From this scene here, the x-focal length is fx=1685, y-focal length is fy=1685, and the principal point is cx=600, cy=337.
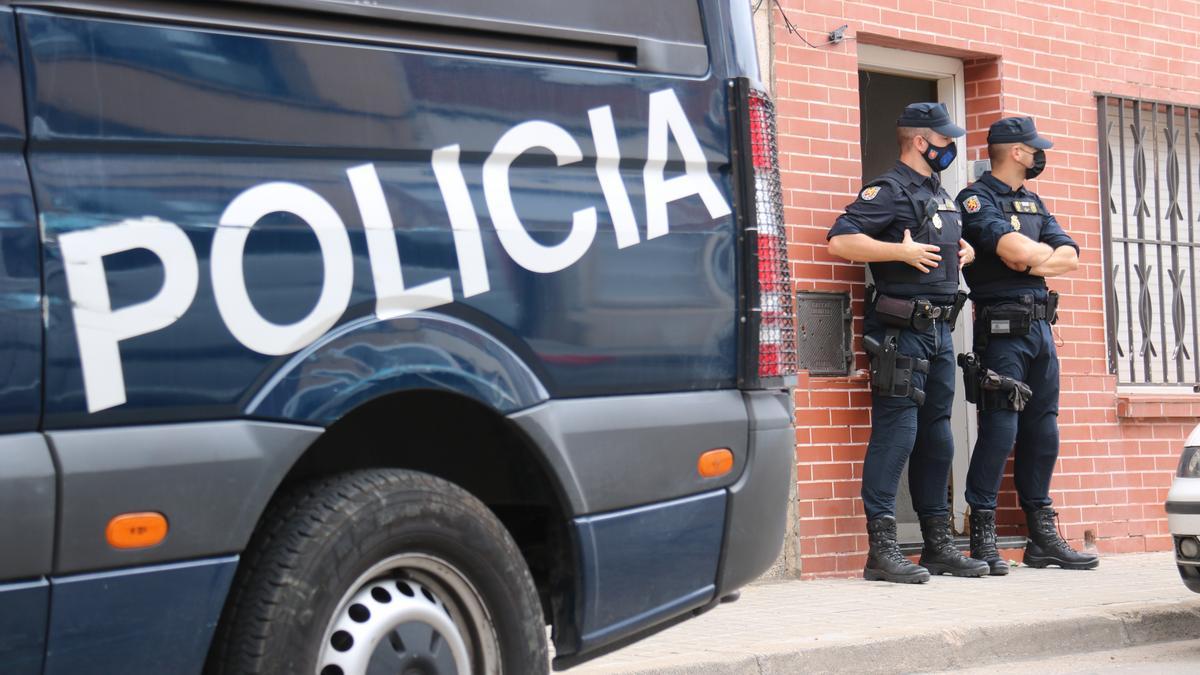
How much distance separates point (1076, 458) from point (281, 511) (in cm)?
713

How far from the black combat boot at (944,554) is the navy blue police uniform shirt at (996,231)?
1.24m

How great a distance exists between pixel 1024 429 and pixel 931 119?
186cm

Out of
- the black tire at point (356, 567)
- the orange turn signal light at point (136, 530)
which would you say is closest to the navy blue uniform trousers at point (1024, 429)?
A: the black tire at point (356, 567)

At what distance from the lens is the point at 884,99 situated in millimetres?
10172

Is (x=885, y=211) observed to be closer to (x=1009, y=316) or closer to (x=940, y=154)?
(x=940, y=154)

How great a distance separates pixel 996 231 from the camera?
8570 mm

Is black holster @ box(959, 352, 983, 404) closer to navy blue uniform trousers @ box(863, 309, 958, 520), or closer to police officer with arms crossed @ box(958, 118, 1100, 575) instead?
police officer with arms crossed @ box(958, 118, 1100, 575)

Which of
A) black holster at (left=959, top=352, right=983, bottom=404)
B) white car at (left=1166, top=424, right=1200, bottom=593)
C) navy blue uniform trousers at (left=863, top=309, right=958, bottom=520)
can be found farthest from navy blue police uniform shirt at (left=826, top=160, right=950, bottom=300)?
white car at (left=1166, top=424, right=1200, bottom=593)

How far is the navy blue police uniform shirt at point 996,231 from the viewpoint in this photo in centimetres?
864

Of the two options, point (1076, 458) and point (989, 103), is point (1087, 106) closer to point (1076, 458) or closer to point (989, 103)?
point (989, 103)

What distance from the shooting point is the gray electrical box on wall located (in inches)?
331

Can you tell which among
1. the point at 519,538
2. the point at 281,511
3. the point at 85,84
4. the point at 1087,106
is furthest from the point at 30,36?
the point at 1087,106

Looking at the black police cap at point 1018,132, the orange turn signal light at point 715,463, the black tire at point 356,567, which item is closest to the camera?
the black tire at point 356,567

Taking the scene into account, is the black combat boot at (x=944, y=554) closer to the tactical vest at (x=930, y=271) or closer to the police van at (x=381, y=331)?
the tactical vest at (x=930, y=271)
